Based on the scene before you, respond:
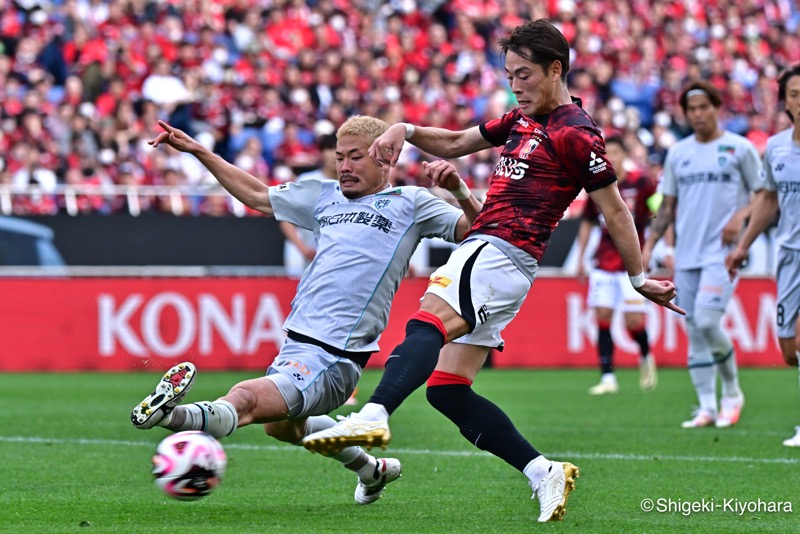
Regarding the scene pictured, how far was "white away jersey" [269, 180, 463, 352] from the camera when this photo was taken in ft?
19.7

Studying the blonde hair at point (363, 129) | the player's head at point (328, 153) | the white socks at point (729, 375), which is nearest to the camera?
the blonde hair at point (363, 129)

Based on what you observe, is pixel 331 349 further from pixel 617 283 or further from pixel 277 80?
pixel 277 80

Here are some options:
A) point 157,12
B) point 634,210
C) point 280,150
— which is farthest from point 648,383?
point 157,12

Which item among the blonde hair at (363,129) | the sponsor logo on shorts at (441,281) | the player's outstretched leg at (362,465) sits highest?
the blonde hair at (363,129)

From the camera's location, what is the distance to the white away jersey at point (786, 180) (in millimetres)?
8914

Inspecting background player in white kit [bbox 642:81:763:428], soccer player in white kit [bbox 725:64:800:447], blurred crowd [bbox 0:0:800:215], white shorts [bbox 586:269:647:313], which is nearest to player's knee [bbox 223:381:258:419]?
soccer player in white kit [bbox 725:64:800:447]

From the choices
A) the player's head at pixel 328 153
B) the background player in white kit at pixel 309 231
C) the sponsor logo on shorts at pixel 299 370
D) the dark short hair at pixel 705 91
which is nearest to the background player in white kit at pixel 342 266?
the sponsor logo on shorts at pixel 299 370

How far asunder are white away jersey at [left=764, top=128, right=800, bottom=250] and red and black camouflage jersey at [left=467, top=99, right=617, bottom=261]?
3.42 meters

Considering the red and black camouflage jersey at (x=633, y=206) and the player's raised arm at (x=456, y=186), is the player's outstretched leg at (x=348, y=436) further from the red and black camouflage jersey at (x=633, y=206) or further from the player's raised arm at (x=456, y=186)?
the red and black camouflage jersey at (x=633, y=206)

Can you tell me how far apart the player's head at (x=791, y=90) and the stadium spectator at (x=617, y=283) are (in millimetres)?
4373

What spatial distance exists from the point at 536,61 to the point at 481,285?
1.02 meters

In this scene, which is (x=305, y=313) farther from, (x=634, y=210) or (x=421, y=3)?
(x=421, y=3)

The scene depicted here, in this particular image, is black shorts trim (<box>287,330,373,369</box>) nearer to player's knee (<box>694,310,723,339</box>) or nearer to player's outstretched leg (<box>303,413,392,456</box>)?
player's outstretched leg (<box>303,413,392,456</box>)

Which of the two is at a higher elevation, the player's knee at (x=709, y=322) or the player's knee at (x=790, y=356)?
the player's knee at (x=790, y=356)
